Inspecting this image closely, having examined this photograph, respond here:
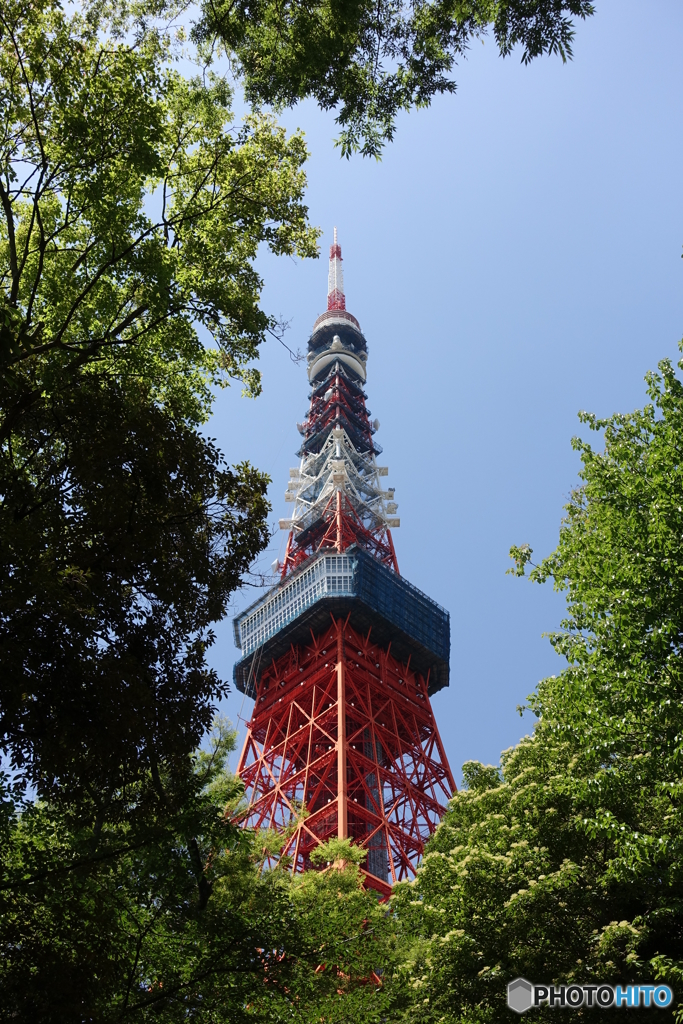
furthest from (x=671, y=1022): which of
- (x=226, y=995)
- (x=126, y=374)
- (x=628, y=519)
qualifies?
(x=126, y=374)

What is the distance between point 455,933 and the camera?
32.1 feet

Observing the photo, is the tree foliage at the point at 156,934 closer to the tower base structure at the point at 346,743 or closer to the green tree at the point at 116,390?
the green tree at the point at 116,390

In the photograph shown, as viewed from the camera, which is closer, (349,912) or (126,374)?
(126,374)

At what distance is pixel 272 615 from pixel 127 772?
104 ft

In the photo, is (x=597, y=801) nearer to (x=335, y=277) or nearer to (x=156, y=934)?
(x=156, y=934)

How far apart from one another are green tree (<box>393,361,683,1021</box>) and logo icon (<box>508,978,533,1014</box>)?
6.3 inches

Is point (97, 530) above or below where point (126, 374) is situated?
below

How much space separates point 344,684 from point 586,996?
983 inches

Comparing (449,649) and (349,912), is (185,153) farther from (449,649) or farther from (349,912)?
(449,649)

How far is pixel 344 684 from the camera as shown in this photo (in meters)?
33.7

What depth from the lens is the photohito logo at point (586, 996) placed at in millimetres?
8523

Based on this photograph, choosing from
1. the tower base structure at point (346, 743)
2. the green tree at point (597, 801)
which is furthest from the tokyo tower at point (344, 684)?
the green tree at point (597, 801)

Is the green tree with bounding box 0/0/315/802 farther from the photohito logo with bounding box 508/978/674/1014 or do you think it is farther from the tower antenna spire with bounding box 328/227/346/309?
the tower antenna spire with bounding box 328/227/346/309

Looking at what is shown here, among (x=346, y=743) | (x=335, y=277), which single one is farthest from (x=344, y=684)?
(x=335, y=277)
